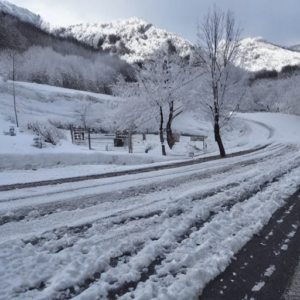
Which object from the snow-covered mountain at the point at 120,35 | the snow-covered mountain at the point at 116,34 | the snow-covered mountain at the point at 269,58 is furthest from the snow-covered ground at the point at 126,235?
the snow-covered mountain at the point at 269,58

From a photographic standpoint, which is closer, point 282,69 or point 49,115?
point 49,115

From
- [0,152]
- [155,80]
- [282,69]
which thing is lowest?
[0,152]

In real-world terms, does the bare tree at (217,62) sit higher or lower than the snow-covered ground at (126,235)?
higher

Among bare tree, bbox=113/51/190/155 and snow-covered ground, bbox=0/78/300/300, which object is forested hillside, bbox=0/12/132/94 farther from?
snow-covered ground, bbox=0/78/300/300

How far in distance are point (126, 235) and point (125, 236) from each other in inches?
1.2

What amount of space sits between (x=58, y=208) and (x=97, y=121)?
120 feet

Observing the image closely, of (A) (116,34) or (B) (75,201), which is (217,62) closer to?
(B) (75,201)

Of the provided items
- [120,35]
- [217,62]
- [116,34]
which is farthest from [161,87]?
[116,34]

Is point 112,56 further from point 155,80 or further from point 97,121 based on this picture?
point 155,80

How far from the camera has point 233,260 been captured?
254cm

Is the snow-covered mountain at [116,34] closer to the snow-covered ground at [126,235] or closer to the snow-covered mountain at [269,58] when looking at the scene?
the snow-covered mountain at [269,58]

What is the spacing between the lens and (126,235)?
3.01 m

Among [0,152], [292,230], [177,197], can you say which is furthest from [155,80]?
[292,230]

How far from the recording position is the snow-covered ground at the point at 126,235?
2096 mm
